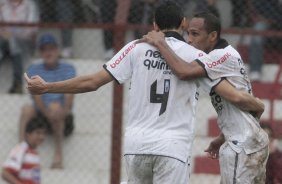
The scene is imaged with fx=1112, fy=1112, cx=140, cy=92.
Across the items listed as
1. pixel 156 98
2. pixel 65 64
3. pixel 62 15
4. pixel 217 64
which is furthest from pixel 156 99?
pixel 62 15

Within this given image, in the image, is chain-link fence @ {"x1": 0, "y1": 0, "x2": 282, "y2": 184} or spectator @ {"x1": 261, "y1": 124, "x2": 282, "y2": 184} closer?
spectator @ {"x1": 261, "y1": 124, "x2": 282, "y2": 184}

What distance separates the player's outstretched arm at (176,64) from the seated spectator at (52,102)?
3494mm

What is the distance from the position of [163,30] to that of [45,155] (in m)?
3.97

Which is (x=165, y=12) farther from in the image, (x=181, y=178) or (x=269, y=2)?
(x=269, y=2)

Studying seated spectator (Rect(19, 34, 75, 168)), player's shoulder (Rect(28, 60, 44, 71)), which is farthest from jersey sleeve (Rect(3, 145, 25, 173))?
player's shoulder (Rect(28, 60, 44, 71))

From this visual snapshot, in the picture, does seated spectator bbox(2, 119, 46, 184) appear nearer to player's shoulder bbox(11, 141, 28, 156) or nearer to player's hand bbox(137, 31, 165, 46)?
player's shoulder bbox(11, 141, 28, 156)

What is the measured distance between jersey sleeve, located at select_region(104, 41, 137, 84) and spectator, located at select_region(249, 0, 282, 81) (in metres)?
3.72

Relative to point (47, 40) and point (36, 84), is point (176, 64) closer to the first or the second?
point (36, 84)

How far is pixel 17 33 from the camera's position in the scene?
1120 centimetres

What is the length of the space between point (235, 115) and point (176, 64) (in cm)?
63

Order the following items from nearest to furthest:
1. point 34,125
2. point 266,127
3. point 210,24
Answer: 1. point 210,24
2. point 266,127
3. point 34,125

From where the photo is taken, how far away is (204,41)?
7.55 meters

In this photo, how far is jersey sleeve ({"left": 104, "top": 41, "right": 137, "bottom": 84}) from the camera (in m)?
7.41

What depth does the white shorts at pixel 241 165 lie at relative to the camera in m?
7.65
